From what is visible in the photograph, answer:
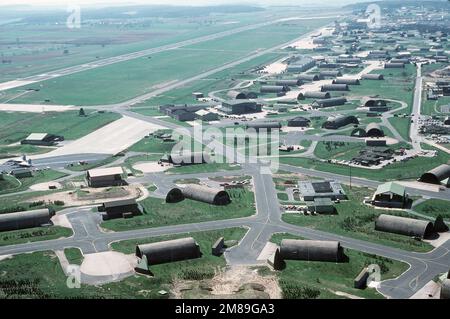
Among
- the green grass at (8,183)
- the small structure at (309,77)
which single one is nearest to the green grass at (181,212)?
the green grass at (8,183)

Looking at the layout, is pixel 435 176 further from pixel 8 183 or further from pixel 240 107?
pixel 8 183

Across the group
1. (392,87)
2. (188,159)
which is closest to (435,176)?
(188,159)

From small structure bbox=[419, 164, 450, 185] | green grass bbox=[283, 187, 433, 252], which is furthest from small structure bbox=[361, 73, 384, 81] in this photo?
green grass bbox=[283, 187, 433, 252]

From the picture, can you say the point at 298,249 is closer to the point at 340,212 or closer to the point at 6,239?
the point at 340,212

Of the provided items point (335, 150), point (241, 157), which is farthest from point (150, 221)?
point (335, 150)

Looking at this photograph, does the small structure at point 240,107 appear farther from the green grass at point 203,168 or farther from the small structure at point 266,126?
the green grass at point 203,168

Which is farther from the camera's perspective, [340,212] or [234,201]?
[234,201]
